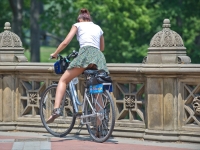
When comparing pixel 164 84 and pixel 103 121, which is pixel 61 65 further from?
pixel 164 84

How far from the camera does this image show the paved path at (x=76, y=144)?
9.32 m

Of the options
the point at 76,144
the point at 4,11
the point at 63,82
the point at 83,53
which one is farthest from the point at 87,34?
the point at 4,11

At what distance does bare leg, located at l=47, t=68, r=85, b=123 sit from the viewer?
984 cm

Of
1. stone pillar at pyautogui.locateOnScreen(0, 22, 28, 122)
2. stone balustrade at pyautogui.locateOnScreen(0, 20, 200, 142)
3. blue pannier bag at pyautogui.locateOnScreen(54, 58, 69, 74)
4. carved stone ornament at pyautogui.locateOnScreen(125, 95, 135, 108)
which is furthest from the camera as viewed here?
stone pillar at pyautogui.locateOnScreen(0, 22, 28, 122)

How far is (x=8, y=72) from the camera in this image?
11.1 meters

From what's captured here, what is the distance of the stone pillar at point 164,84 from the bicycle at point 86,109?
591 mm

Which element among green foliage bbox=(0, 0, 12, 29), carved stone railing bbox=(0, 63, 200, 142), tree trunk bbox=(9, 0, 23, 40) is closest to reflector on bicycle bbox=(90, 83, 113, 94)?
carved stone railing bbox=(0, 63, 200, 142)

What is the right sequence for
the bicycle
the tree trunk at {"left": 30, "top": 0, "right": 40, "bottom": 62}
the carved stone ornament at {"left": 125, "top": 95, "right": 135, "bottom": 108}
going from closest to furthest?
1. the bicycle
2. the carved stone ornament at {"left": 125, "top": 95, "right": 135, "bottom": 108}
3. the tree trunk at {"left": 30, "top": 0, "right": 40, "bottom": 62}

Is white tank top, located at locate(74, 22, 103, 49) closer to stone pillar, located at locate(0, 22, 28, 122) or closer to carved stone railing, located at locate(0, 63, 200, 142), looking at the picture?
carved stone railing, located at locate(0, 63, 200, 142)

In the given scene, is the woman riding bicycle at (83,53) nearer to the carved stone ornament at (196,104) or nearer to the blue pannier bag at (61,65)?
the blue pannier bag at (61,65)

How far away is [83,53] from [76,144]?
1.15m

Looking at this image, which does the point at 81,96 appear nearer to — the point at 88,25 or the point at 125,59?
the point at 88,25

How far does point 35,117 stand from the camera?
36.3 ft

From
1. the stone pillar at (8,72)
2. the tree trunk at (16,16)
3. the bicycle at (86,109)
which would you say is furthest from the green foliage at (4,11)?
the bicycle at (86,109)
